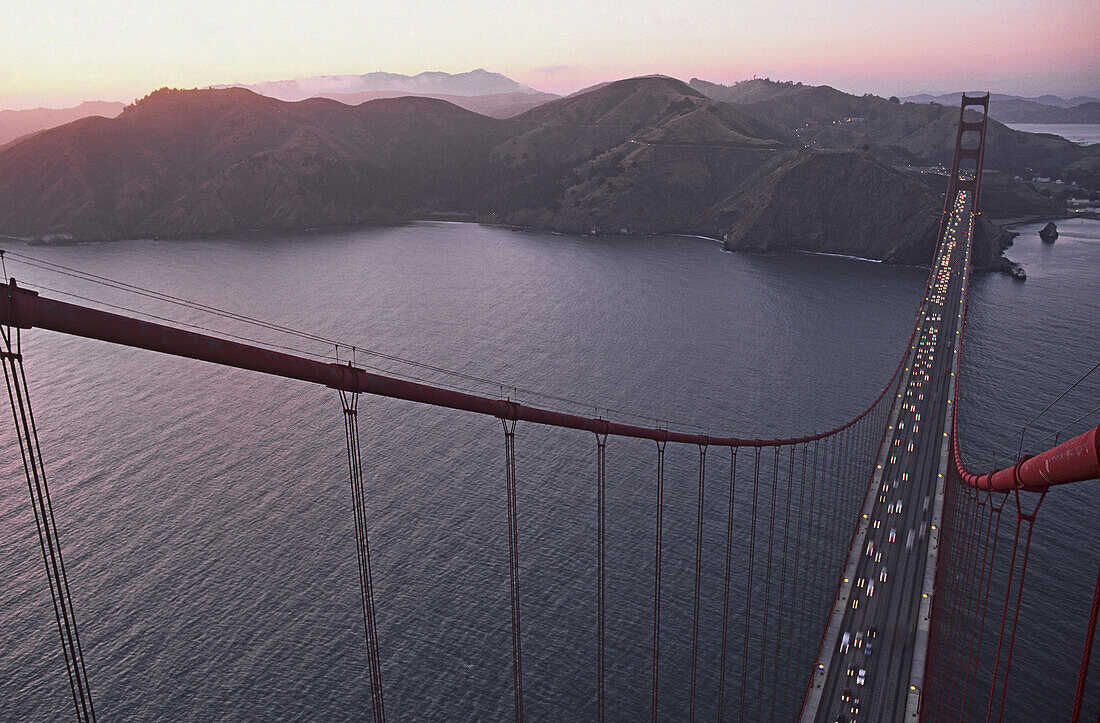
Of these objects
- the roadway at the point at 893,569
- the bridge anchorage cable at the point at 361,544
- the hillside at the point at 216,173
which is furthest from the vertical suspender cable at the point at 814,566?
the hillside at the point at 216,173

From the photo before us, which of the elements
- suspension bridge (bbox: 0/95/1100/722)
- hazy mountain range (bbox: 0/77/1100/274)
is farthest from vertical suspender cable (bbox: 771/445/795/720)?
hazy mountain range (bbox: 0/77/1100/274)

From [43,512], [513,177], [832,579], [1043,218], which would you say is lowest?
[832,579]

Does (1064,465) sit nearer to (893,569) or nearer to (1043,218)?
(893,569)

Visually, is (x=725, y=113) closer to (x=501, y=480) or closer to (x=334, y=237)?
(x=334, y=237)

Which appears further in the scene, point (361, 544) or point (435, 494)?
point (435, 494)

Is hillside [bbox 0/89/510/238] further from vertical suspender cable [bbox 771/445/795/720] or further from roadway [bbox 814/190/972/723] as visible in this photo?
vertical suspender cable [bbox 771/445/795/720]

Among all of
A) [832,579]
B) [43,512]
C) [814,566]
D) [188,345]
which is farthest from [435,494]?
[43,512]
